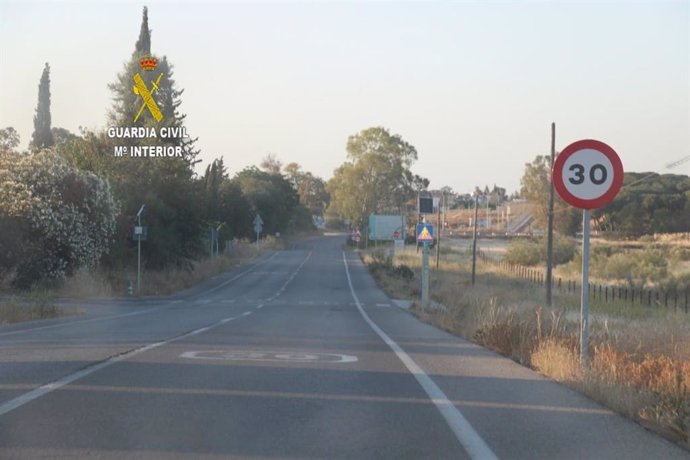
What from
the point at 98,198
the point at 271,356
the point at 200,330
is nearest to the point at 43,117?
the point at 98,198

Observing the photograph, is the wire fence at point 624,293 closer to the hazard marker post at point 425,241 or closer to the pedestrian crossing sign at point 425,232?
the hazard marker post at point 425,241

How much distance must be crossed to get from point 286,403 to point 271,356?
15.1 feet

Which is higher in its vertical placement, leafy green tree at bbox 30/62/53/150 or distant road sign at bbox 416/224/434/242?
leafy green tree at bbox 30/62/53/150

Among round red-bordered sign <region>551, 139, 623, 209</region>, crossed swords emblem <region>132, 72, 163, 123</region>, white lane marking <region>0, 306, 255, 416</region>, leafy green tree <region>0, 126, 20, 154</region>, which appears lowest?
white lane marking <region>0, 306, 255, 416</region>

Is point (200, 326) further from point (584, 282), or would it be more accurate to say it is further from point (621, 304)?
point (621, 304)

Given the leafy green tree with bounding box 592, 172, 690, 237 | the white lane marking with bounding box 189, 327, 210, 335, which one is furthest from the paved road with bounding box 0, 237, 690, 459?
the leafy green tree with bounding box 592, 172, 690, 237

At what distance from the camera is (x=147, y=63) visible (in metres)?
60.7

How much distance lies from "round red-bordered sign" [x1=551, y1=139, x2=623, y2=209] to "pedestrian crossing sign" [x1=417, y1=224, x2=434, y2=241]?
23.3 metres

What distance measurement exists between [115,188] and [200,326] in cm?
2964

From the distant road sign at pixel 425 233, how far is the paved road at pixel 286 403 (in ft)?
53.3

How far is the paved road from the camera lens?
7613 mm

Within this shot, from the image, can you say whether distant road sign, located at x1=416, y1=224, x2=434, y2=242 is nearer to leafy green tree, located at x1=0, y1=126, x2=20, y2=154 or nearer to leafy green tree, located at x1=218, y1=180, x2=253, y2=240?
leafy green tree, located at x1=0, y1=126, x2=20, y2=154

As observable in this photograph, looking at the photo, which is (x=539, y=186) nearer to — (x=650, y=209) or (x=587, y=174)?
(x=650, y=209)

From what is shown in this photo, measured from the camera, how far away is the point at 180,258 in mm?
54594
